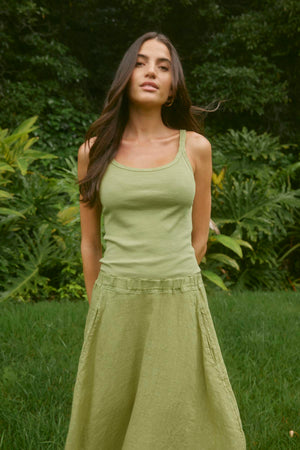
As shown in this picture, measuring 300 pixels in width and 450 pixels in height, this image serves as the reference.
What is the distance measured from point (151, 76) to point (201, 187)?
485 mm

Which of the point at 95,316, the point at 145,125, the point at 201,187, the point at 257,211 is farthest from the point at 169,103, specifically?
the point at 257,211

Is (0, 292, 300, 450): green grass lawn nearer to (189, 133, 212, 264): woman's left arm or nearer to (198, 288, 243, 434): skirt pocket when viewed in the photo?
(198, 288, 243, 434): skirt pocket

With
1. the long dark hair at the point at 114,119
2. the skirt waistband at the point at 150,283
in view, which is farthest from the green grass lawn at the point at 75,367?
the long dark hair at the point at 114,119

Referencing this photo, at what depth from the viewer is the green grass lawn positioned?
277 cm

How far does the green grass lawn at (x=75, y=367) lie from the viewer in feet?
9.10

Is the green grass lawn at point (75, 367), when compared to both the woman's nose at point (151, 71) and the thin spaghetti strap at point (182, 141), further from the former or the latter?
the woman's nose at point (151, 71)

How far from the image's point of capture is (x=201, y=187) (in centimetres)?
210

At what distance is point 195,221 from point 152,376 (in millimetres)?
682

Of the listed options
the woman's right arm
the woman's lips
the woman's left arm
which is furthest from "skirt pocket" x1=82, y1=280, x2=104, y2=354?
the woman's lips

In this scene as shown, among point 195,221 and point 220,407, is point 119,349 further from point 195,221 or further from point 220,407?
point 195,221

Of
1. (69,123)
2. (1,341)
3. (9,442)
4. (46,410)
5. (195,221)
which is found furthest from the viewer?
(69,123)

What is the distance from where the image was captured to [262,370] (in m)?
3.60

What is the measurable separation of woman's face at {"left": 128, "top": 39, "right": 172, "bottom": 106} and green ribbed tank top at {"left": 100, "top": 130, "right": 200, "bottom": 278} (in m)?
0.26

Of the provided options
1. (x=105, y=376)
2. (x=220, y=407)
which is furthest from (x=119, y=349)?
(x=220, y=407)
